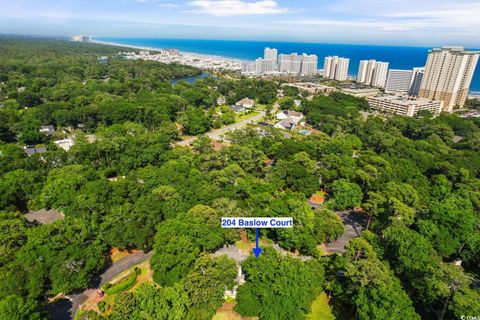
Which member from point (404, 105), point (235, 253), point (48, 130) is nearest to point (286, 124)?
point (404, 105)

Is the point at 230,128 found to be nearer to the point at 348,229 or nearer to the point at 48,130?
the point at 48,130

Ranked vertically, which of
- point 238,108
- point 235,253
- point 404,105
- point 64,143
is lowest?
point 235,253

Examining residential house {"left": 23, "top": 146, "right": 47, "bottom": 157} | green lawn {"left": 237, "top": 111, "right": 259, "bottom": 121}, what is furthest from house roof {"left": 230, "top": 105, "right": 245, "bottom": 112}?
residential house {"left": 23, "top": 146, "right": 47, "bottom": 157}

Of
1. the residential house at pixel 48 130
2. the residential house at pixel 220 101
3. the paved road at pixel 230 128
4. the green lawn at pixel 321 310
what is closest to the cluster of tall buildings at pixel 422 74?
the paved road at pixel 230 128

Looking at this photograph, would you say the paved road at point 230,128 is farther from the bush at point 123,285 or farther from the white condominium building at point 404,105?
the white condominium building at point 404,105

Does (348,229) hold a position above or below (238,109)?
below

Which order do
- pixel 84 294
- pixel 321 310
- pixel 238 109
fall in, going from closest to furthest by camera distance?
pixel 321 310
pixel 84 294
pixel 238 109

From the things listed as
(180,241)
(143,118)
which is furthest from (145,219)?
(143,118)

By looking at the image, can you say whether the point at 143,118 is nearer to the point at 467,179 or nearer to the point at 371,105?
the point at 467,179

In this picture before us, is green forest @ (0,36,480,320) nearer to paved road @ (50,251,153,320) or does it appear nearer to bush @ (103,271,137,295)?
paved road @ (50,251,153,320)
